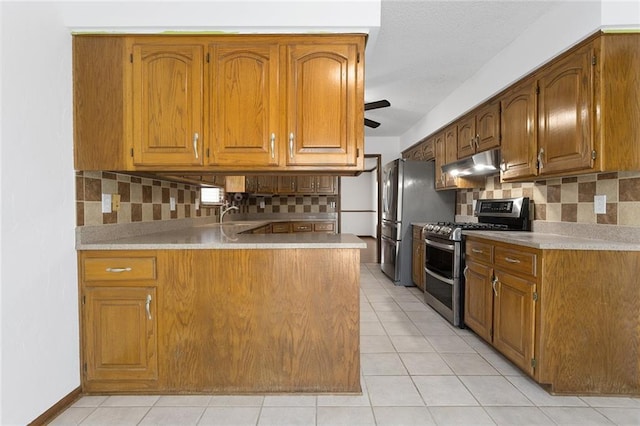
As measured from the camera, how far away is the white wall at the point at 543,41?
6.06 feet

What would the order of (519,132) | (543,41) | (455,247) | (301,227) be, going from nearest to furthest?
(543,41) → (519,132) → (455,247) → (301,227)

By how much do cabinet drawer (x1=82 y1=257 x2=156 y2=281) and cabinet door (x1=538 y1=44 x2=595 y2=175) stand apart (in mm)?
2635

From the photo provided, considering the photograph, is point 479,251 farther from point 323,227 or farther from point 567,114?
point 323,227

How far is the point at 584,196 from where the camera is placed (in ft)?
7.88

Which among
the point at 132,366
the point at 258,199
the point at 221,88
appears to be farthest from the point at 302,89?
the point at 258,199

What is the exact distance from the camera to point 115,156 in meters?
1.96

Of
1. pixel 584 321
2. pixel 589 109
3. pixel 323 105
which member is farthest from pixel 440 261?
pixel 323 105

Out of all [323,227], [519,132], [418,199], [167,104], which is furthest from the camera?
[323,227]

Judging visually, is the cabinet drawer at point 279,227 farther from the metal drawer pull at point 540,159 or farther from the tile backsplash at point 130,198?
the metal drawer pull at point 540,159

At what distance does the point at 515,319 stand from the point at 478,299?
19.6 inches

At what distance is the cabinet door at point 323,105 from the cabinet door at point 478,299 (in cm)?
151

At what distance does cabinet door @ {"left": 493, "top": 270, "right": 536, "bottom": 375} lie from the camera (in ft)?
6.80

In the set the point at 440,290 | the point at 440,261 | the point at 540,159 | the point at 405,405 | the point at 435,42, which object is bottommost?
the point at 405,405

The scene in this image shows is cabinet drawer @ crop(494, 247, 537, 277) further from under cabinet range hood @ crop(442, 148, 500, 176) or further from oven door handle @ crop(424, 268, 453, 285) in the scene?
under cabinet range hood @ crop(442, 148, 500, 176)
